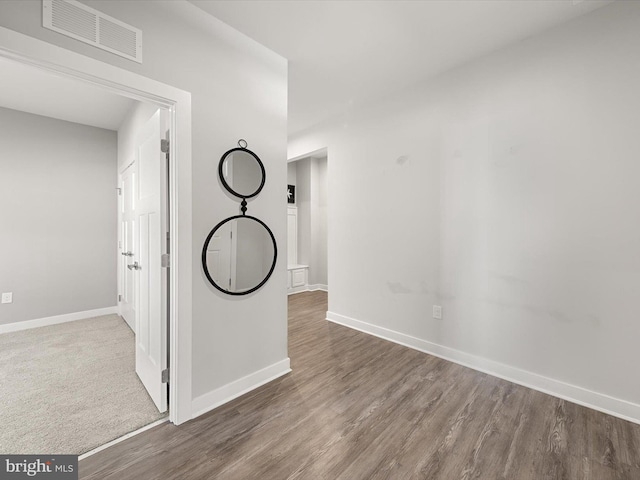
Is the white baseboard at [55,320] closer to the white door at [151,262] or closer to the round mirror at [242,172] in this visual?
the white door at [151,262]

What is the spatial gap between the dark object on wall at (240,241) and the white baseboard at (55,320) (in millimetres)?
3329

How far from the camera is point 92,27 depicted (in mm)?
1556

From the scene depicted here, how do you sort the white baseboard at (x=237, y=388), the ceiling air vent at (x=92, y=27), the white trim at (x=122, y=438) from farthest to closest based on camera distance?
1. the white baseboard at (x=237, y=388)
2. the white trim at (x=122, y=438)
3. the ceiling air vent at (x=92, y=27)

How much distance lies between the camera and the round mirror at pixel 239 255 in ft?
6.78

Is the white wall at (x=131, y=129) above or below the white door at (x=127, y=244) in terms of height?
above

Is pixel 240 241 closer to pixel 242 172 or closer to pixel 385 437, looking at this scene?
pixel 242 172

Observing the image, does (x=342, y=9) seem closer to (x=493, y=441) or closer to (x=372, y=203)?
(x=372, y=203)

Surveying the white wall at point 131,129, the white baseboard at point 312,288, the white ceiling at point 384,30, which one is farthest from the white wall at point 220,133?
the white baseboard at point 312,288

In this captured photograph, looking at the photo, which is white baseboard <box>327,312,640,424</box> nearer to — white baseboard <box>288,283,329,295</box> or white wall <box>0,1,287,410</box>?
white wall <box>0,1,287,410</box>

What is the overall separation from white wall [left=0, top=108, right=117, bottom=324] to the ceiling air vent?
3275mm

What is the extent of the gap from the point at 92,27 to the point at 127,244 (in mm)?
2734

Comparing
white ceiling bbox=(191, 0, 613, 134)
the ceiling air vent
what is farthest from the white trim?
white ceiling bbox=(191, 0, 613, 134)

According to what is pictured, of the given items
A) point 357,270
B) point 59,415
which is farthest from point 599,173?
point 59,415

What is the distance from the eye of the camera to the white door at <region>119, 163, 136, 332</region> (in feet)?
11.4
